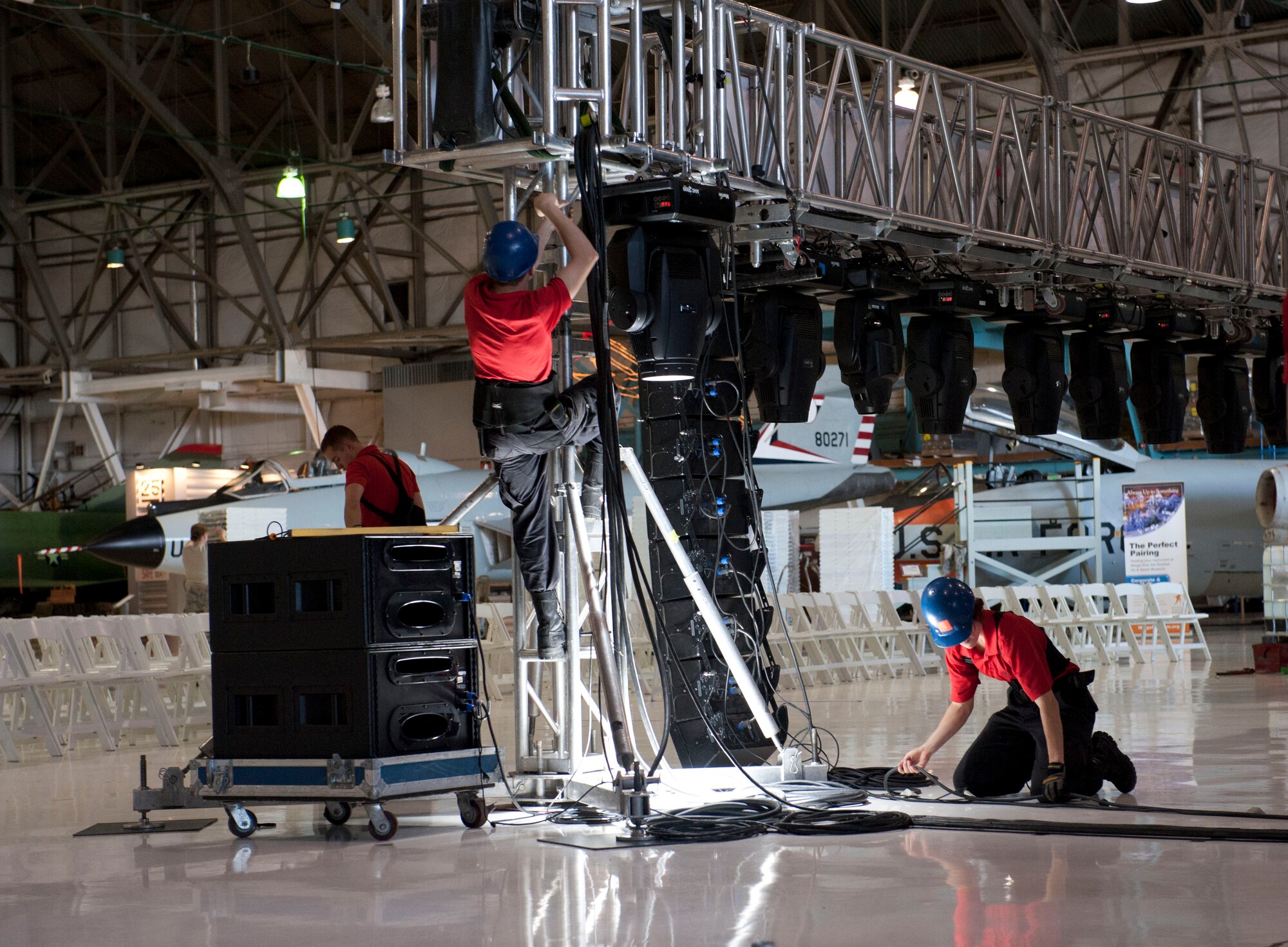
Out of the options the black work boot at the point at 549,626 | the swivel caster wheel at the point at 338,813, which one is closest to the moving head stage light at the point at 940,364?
the black work boot at the point at 549,626

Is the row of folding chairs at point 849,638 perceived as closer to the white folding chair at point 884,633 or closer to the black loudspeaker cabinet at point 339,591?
the white folding chair at point 884,633

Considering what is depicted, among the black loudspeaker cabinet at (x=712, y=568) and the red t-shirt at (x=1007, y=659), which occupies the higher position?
the black loudspeaker cabinet at (x=712, y=568)

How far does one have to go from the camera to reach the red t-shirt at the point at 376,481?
19.7 feet

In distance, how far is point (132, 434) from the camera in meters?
33.0

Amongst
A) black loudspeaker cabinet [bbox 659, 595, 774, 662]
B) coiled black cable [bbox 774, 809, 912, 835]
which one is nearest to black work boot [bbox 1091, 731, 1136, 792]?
coiled black cable [bbox 774, 809, 912, 835]

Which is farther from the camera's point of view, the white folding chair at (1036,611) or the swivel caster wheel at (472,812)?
the white folding chair at (1036,611)

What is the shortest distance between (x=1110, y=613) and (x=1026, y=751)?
10280mm

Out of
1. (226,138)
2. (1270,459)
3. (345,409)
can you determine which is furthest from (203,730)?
(345,409)

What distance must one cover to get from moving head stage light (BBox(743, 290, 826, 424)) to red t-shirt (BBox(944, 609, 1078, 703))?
2.94m

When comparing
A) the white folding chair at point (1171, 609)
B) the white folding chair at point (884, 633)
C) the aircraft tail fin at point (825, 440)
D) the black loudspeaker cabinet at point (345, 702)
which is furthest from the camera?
the aircraft tail fin at point (825, 440)

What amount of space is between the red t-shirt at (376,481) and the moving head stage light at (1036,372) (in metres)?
5.55

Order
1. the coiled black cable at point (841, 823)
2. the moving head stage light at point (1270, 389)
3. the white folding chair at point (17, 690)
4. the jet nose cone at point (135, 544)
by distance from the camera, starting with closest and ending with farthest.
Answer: the coiled black cable at point (841, 823) < the white folding chair at point (17, 690) < the moving head stage light at point (1270, 389) < the jet nose cone at point (135, 544)

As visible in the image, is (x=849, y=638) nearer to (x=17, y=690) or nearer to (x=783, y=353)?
(x=783, y=353)

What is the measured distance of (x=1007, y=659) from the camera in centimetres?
552
